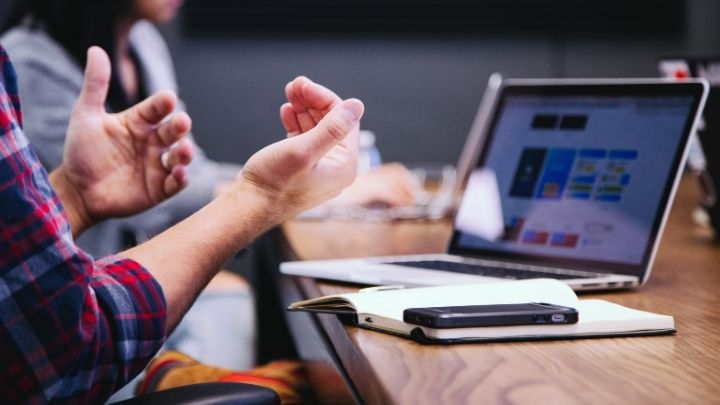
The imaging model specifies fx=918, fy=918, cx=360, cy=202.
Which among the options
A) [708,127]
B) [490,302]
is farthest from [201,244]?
[708,127]

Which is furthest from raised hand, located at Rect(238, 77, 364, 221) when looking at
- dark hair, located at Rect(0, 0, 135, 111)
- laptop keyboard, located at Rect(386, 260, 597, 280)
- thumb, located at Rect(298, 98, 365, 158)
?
dark hair, located at Rect(0, 0, 135, 111)

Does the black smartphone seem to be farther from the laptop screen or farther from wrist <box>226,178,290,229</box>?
the laptop screen

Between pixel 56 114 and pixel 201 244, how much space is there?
1.20 metres

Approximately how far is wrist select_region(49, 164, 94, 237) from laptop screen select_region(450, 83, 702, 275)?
0.59 meters

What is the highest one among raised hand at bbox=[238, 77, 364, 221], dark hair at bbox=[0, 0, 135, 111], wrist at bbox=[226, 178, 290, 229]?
dark hair at bbox=[0, 0, 135, 111]

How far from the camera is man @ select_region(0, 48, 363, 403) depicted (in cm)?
81

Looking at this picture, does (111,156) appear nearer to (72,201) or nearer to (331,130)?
(72,201)

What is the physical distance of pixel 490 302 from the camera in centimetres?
91

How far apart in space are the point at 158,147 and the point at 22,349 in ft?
2.19

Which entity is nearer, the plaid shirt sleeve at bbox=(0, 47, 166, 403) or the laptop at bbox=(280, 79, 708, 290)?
the plaid shirt sleeve at bbox=(0, 47, 166, 403)

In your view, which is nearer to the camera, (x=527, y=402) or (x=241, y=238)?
(x=527, y=402)

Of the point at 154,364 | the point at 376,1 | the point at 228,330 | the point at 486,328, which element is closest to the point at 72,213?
the point at 154,364

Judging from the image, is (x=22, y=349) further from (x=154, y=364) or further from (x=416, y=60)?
(x=416, y=60)

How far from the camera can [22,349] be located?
81 centimetres
